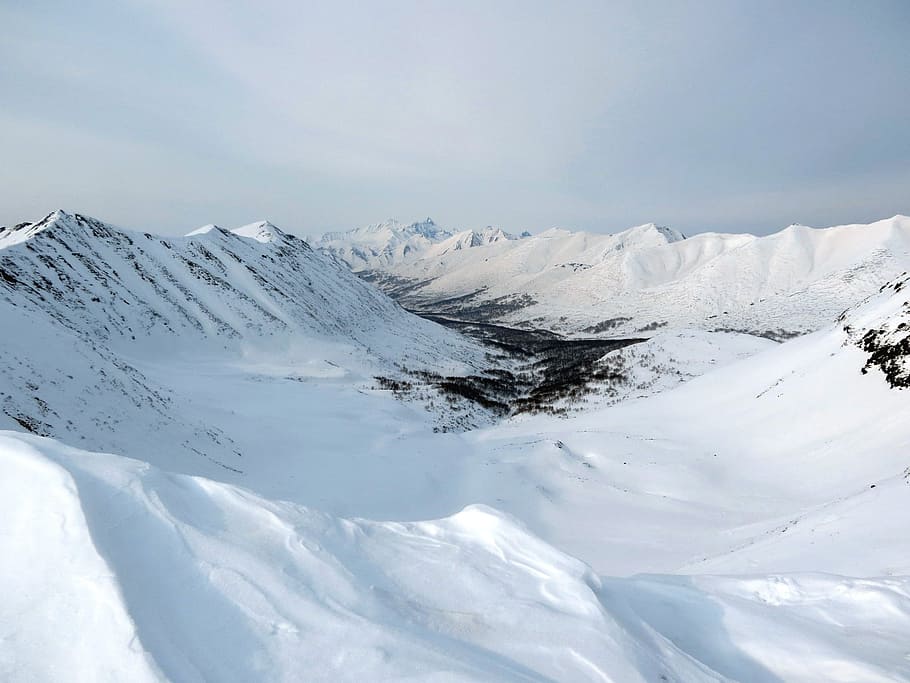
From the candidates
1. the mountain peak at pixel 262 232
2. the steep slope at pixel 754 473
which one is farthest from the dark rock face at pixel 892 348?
the mountain peak at pixel 262 232

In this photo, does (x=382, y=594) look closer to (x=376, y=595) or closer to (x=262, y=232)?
(x=376, y=595)

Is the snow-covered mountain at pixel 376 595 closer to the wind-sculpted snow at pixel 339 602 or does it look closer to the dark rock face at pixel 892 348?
the wind-sculpted snow at pixel 339 602

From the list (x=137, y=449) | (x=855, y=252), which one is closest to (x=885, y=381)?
(x=137, y=449)

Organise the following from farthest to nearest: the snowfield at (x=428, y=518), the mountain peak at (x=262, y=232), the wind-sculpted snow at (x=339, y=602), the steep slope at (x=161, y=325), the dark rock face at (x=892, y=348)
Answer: the mountain peak at (x=262, y=232)
the dark rock face at (x=892, y=348)
the steep slope at (x=161, y=325)
the snowfield at (x=428, y=518)
the wind-sculpted snow at (x=339, y=602)

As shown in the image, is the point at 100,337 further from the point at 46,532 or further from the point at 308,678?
the point at 308,678

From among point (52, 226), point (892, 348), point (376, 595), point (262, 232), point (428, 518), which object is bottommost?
point (376, 595)

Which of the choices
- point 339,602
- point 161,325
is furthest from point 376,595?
point 161,325

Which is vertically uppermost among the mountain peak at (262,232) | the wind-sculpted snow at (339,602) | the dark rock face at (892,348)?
the mountain peak at (262,232)

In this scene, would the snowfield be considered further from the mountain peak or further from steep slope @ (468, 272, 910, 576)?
the mountain peak
